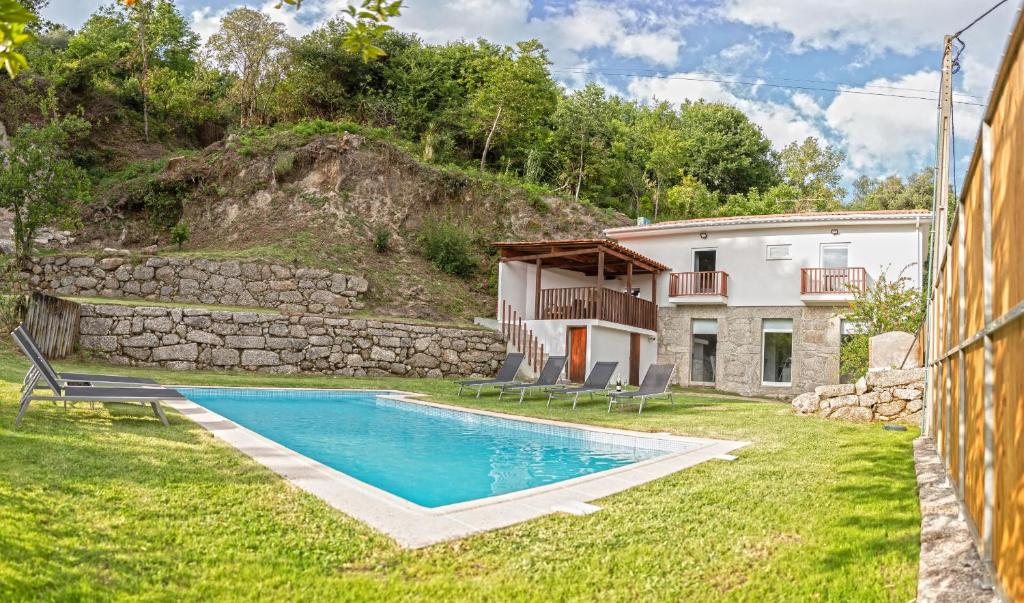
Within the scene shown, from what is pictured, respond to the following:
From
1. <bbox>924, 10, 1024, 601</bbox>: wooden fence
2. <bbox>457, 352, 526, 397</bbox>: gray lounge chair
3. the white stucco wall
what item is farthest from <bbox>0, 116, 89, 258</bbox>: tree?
<bbox>924, 10, 1024, 601</bbox>: wooden fence

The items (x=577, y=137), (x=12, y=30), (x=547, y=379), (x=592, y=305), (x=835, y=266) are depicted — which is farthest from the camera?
(x=577, y=137)

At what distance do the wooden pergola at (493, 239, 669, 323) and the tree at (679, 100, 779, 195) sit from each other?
18.0 meters

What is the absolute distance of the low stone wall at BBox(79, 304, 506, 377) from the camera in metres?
14.7

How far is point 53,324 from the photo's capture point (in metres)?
13.1

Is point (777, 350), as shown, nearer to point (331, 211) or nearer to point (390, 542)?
point (331, 211)

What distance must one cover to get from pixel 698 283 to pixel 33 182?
1827cm

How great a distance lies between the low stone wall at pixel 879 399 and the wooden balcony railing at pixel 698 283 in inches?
385

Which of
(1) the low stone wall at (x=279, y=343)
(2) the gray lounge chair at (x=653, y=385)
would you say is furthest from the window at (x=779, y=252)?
(2) the gray lounge chair at (x=653, y=385)

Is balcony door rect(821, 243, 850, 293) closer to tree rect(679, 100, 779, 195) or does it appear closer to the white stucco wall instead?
the white stucco wall

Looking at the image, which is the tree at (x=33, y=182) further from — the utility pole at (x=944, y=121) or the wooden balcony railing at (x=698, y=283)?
the utility pole at (x=944, y=121)

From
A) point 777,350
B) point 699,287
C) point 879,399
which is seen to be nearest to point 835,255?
point 777,350

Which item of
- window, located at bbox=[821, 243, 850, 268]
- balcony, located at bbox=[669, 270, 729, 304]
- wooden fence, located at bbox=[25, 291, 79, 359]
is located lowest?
wooden fence, located at bbox=[25, 291, 79, 359]

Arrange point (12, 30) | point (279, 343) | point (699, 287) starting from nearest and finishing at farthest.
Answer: point (12, 30)
point (279, 343)
point (699, 287)

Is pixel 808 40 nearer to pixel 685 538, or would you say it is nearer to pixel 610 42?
pixel 610 42
